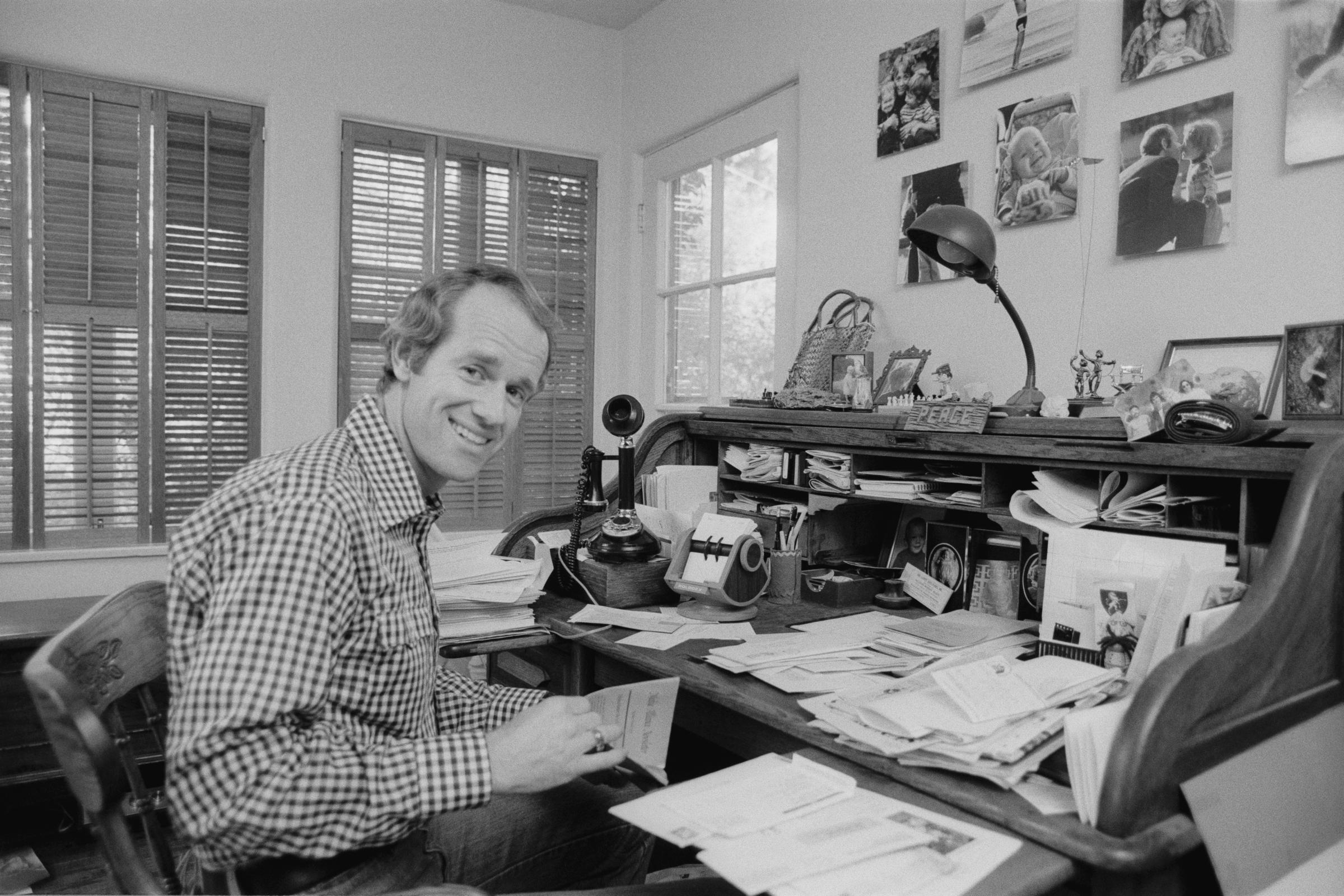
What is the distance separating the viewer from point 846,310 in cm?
288

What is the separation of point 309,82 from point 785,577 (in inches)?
116

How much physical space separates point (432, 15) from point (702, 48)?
119cm

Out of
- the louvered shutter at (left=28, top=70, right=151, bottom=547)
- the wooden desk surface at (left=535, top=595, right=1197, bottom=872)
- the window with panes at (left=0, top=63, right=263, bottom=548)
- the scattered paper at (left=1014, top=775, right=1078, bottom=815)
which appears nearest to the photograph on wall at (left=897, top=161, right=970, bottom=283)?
the wooden desk surface at (left=535, top=595, right=1197, bottom=872)

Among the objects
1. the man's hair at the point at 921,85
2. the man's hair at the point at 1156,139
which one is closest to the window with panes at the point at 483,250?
the man's hair at the point at 921,85

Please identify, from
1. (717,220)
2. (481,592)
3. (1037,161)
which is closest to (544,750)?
(481,592)

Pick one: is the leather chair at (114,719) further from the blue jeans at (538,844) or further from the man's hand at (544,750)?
the blue jeans at (538,844)

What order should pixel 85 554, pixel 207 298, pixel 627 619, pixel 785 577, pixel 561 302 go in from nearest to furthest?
pixel 627 619 → pixel 785 577 → pixel 85 554 → pixel 207 298 → pixel 561 302

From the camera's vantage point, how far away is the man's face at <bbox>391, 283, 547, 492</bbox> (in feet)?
4.50

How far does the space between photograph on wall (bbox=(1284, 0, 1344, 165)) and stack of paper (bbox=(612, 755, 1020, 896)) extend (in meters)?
1.55

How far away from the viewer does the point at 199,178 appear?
11.8 feet

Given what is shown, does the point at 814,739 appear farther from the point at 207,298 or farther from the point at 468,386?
the point at 207,298

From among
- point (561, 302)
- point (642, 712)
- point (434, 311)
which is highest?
point (561, 302)

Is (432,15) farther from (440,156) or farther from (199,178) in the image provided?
(199,178)

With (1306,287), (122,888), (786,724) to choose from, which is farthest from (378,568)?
(1306,287)
